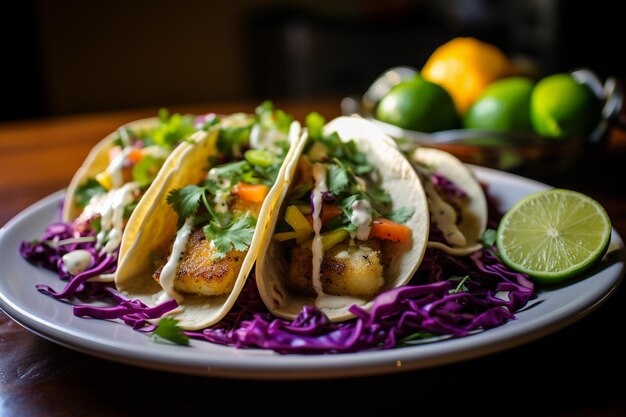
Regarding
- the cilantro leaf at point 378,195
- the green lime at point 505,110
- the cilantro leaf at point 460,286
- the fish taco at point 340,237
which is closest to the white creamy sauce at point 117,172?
the fish taco at point 340,237

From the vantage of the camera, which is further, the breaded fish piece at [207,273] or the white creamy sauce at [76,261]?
the white creamy sauce at [76,261]

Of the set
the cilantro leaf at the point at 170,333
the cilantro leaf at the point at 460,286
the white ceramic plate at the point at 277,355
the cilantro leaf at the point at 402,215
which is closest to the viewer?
the white ceramic plate at the point at 277,355

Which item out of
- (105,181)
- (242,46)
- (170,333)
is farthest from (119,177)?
(242,46)

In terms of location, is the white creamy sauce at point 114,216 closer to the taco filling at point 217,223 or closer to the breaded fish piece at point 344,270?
the taco filling at point 217,223

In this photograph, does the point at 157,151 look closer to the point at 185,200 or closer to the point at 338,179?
the point at 185,200

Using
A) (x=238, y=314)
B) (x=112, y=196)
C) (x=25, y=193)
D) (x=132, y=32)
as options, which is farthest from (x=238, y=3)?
(x=238, y=314)

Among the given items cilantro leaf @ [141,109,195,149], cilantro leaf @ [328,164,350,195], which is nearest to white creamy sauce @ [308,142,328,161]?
cilantro leaf @ [328,164,350,195]

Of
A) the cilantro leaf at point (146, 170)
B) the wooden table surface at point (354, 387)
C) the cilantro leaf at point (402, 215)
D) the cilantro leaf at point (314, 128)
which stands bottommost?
the wooden table surface at point (354, 387)

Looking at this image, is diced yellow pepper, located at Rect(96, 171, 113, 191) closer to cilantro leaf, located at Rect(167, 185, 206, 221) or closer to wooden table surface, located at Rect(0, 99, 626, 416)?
cilantro leaf, located at Rect(167, 185, 206, 221)
